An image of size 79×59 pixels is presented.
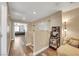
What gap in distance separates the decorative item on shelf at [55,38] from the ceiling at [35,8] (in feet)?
0.92

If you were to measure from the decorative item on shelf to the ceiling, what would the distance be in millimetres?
280

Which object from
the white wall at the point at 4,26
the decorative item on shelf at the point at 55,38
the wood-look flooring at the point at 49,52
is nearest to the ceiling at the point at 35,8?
the white wall at the point at 4,26

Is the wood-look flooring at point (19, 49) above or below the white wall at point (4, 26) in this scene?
below

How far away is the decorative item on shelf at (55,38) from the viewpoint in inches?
72.7

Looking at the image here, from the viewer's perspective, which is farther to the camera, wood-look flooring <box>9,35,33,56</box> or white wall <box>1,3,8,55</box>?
wood-look flooring <box>9,35,33,56</box>

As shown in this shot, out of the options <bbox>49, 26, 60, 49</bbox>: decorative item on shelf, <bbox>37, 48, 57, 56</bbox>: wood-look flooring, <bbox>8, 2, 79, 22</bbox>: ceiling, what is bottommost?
<bbox>37, 48, 57, 56</bbox>: wood-look flooring

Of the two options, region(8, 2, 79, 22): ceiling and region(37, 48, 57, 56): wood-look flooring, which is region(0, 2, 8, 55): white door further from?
region(37, 48, 57, 56): wood-look flooring

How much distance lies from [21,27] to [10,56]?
0.51 m

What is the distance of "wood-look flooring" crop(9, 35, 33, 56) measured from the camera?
6.05 feet

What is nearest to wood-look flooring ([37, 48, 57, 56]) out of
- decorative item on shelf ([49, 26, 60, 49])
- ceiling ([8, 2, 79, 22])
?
decorative item on shelf ([49, 26, 60, 49])

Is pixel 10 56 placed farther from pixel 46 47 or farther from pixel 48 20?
pixel 48 20

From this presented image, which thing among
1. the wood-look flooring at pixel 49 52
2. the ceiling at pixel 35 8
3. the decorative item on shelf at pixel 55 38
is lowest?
the wood-look flooring at pixel 49 52

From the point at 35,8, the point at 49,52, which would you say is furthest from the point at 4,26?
the point at 49,52

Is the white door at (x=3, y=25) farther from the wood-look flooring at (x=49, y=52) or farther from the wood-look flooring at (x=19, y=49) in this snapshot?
the wood-look flooring at (x=49, y=52)
